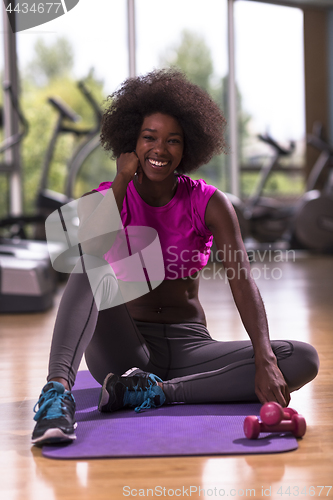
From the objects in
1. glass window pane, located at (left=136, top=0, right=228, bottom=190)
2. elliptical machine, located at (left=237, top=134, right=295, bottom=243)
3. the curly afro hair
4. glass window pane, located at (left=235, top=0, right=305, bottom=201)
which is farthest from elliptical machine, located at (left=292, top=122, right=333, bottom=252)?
the curly afro hair

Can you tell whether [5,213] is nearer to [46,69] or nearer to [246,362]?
[46,69]

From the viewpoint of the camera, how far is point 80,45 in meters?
5.61

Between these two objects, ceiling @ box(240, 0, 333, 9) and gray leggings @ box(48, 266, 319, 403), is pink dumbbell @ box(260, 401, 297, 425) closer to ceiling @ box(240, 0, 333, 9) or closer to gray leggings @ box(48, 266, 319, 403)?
gray leggings @ box(48, 266, 319, 403)

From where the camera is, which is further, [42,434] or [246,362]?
[246,362]

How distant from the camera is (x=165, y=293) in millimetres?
1604

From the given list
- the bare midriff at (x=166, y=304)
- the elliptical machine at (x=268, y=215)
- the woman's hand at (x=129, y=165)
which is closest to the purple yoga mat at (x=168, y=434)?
the bare midriff at (x=166, y=304)

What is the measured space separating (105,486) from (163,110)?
1.00m

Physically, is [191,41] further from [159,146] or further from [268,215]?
[159,146]

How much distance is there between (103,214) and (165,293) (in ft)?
0.96

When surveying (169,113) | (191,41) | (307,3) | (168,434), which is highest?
(307,3)

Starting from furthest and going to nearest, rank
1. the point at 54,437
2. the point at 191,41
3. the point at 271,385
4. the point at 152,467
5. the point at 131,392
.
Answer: the point at 191,41 → the point at 131,392 → the point at 271,385 → the point at 54,437 → the point at 152,467

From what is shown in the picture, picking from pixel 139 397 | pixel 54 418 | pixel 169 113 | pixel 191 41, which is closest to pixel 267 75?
pixel 191 41

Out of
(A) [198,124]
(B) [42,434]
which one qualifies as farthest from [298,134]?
(B) [42,434]

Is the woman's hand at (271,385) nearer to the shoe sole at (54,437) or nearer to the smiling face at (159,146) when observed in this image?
the shoe sole at (54,437)
